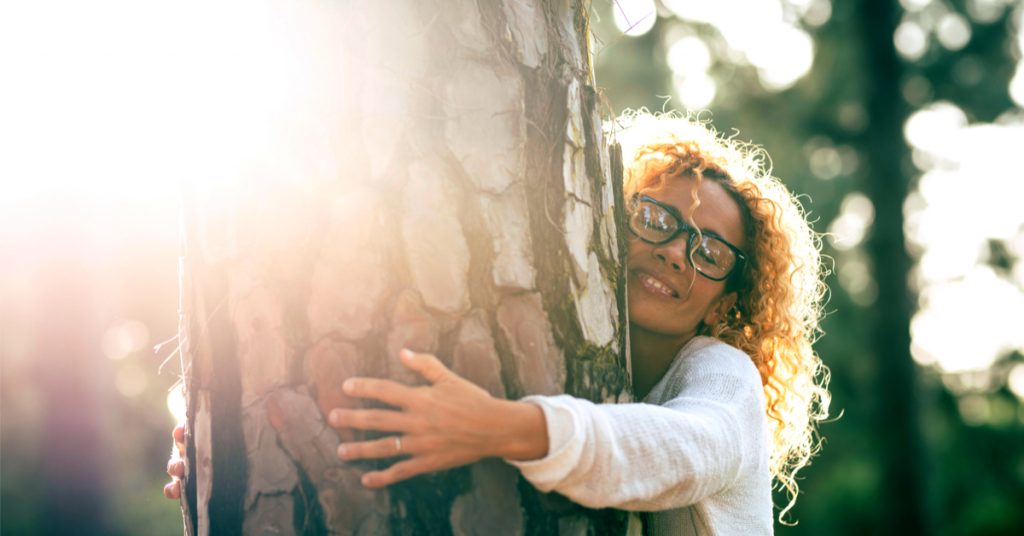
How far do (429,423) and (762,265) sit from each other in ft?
6.13

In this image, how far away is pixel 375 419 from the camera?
67.1 inches

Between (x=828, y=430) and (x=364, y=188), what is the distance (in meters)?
15.0

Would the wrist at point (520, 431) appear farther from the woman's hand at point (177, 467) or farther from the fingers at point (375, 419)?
the woman's hand at point (177, 467)

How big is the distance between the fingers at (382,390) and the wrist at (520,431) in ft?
0.57

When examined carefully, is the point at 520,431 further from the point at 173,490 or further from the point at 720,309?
the point at 720,309

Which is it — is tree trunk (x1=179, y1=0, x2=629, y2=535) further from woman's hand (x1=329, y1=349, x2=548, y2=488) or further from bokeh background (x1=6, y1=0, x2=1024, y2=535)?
bokeh background (x1=6, y1=0, x2=1024, y2=535)

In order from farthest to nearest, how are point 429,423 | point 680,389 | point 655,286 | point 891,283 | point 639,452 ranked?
point 891,283 < point 655,286 < point 680,389 < point 639,452 < point 429,423

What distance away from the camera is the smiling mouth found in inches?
111

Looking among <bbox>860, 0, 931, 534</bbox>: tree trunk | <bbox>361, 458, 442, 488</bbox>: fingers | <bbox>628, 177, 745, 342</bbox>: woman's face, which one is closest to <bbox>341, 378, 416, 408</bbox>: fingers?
<bbox>361, 458, 442, 488</bbox>: fingers

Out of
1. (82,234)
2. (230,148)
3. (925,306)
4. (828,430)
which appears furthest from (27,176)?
(925,306)

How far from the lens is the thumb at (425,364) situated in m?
1.71

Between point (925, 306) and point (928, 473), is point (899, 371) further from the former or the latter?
point (925, 306)

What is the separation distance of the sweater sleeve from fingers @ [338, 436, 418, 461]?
0.23 meters

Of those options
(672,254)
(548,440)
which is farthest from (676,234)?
(548,440)
